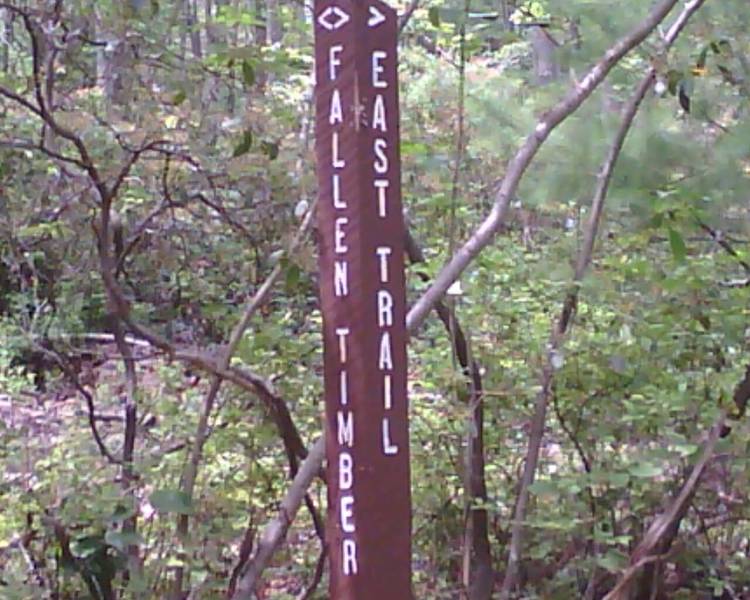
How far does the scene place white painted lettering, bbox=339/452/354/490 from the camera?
1.52 metres

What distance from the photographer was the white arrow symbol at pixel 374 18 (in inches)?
60.0

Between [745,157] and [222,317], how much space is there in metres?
1.97

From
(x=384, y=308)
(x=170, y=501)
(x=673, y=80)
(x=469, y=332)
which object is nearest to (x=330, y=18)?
(x=384, y=308)

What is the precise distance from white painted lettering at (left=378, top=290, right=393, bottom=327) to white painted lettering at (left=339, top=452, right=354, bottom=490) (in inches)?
7.4

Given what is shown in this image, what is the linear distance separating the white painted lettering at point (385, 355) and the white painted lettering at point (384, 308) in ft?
0.05

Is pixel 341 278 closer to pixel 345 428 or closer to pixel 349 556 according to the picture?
pixel 345 428

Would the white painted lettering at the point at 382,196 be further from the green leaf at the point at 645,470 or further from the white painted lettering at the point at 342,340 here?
the green leaf at the point at 645,470

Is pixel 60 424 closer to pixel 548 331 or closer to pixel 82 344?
pixel 82 344

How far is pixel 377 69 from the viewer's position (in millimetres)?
1522

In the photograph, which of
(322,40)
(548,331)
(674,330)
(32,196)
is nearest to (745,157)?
→ (674,330)

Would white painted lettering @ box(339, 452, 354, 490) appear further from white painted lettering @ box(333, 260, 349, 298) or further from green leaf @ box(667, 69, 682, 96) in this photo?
green leaf @ box(667, 69, 682, 96)

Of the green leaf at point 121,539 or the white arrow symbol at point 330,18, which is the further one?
the green leaf at point 121,539

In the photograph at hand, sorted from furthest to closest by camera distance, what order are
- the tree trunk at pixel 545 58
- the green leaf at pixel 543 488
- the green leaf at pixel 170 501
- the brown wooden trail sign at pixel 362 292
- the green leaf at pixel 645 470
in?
the tree trunk at pixel 545 58 < the green leaf at pixel 543 488 < the green leaf at pixel 645 470 < the green leaf at pixel 170 501 < the brown wooden trail sign at pixel 362 292

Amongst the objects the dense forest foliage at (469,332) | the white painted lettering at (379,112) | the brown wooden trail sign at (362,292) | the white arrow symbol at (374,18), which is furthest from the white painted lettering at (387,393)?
the dense forest foliage at (469,332)
